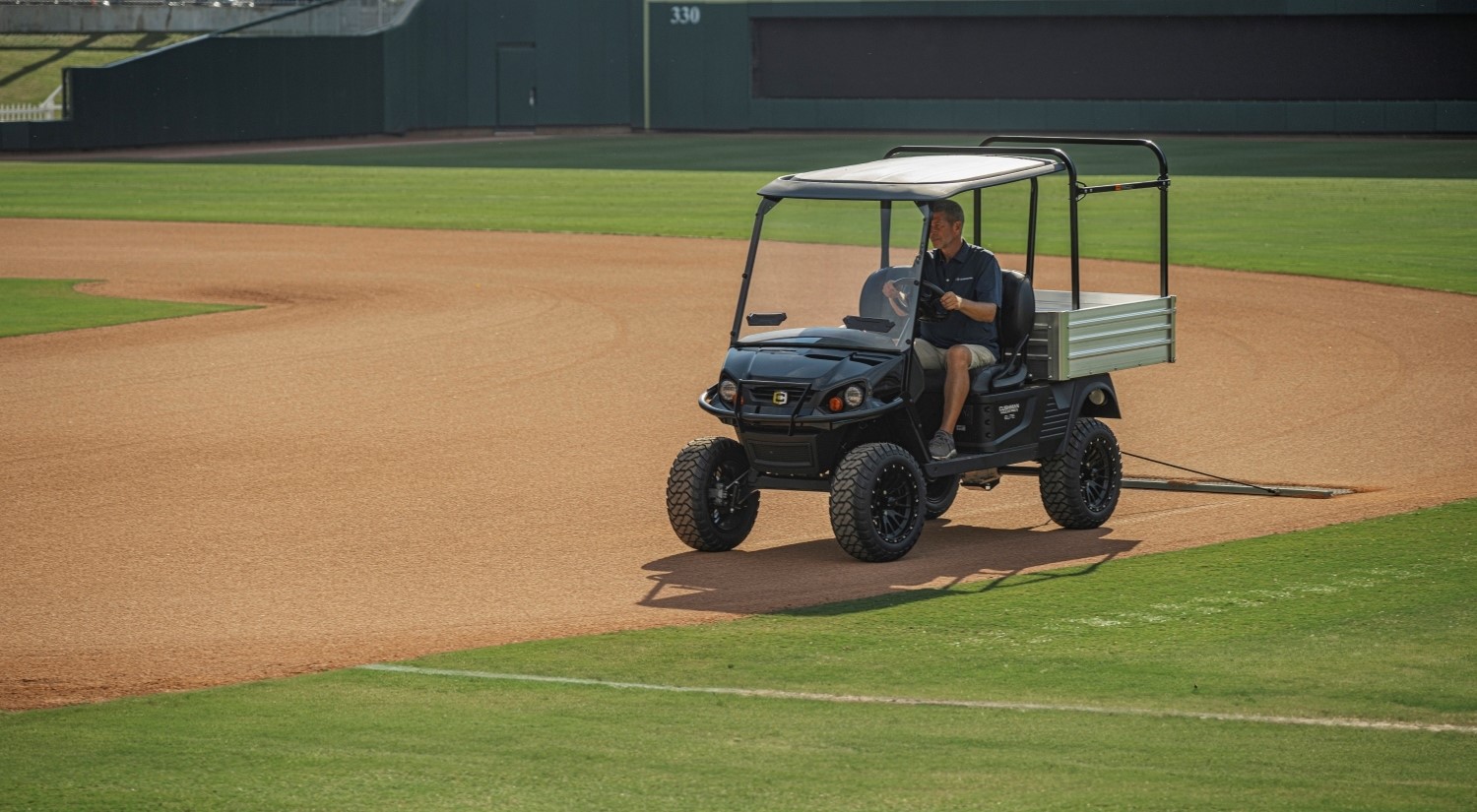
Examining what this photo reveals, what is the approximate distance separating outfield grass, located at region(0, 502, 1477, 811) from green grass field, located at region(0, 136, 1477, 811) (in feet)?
0.05

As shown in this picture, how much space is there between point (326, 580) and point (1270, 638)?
15.5 ft

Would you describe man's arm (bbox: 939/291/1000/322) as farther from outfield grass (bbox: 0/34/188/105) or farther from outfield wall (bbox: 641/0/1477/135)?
outfield grass (bbox: 0/34/188/105)

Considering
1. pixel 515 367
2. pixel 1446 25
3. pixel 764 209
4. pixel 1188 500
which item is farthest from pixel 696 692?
pixel 1446 25

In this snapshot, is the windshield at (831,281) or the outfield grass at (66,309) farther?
the outfield grass at (66,309)

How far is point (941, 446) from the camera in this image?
33.4 ft

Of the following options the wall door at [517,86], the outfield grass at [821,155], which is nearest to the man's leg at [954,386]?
the outfield grass at [821,155]

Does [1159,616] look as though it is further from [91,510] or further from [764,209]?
[91,510]

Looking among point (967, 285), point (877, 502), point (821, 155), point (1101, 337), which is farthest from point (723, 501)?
point (821, 155)

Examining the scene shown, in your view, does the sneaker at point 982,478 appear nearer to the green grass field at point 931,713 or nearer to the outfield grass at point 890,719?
the green grass field at point 931,713

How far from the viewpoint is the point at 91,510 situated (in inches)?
450

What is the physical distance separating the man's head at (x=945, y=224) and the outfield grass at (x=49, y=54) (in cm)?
4753

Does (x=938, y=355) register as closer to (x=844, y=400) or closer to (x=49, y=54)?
(x=844, y=400)

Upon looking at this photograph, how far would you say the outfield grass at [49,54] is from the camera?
2132 inches

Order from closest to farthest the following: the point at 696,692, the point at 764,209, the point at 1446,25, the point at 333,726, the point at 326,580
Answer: the point at 333,726, the point at 696,692, the point at 326,580, the point at 764,209, the point at 1446,25
